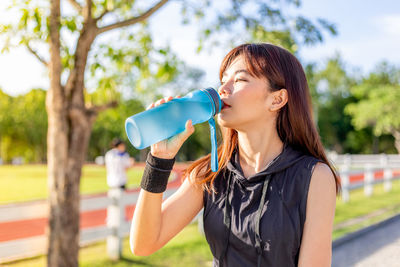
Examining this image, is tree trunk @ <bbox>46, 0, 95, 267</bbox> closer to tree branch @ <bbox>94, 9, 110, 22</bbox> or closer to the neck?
tree branch @ <bbox>94, 9, 110, 22</bbox>

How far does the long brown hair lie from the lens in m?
1.62

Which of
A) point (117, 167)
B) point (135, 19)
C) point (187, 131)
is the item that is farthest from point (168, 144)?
point (117, 167)

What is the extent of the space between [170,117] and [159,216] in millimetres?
435

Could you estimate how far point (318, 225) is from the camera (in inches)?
57.7

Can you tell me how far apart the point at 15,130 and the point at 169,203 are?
196ft

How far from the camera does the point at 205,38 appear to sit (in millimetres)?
Answer: 6020

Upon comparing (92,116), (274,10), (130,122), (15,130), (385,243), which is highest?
(274,10)

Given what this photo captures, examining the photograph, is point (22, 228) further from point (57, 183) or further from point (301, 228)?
point (301, 228)

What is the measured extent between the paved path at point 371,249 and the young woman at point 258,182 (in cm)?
345

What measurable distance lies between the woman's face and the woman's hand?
163 mm

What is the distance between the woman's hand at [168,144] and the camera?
1.47m

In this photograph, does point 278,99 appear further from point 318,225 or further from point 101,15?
point 101,15

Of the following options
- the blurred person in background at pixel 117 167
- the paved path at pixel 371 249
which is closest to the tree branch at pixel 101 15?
the paved path at pixel 371 249

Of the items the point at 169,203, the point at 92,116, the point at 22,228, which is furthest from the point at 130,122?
the point at 22,228
